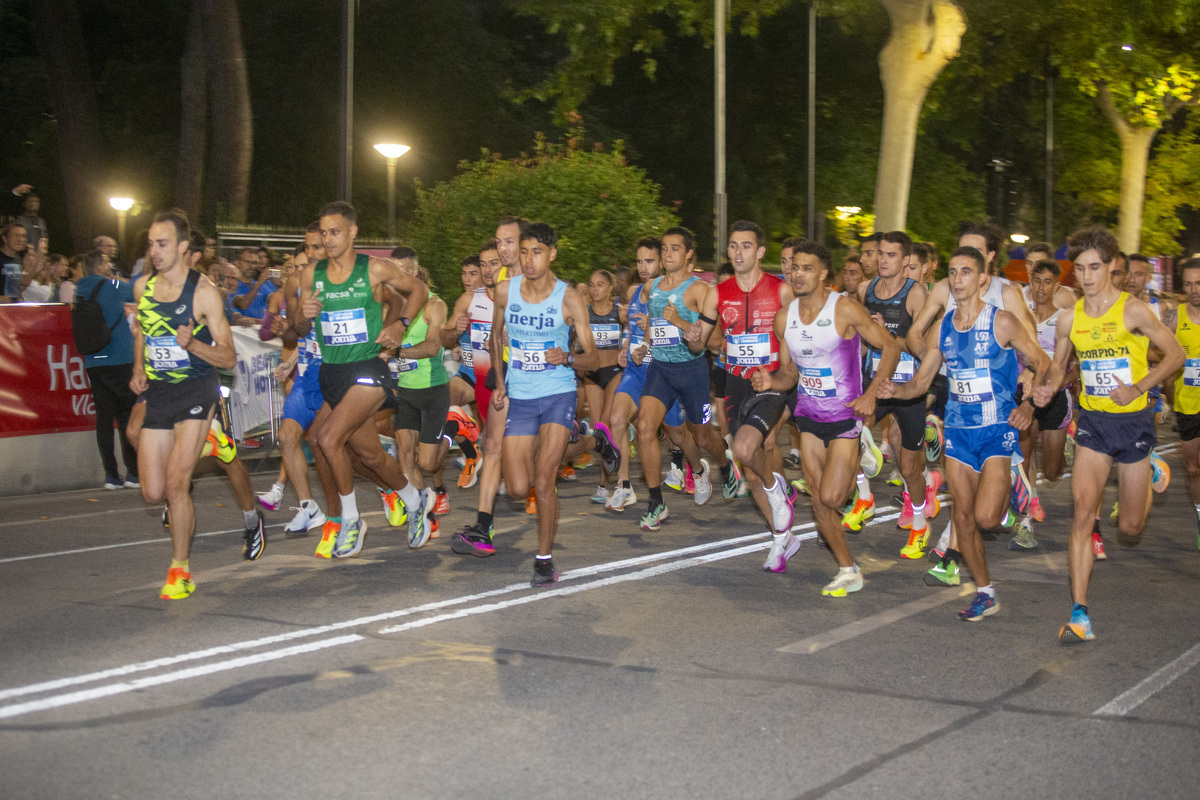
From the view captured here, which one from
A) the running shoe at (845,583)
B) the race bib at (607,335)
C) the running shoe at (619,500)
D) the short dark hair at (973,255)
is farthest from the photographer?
the race bib at (607,335)

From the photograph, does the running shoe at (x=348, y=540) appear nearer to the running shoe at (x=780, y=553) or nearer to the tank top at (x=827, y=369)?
the running shoe at (x=780, y=553)

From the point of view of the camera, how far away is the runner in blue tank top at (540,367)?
7.65 meters

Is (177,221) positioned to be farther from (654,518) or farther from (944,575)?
(944,575)

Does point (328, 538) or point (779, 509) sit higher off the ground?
point (779, 509)

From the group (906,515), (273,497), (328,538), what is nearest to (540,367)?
(328,538)

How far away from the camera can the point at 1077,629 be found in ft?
20.4

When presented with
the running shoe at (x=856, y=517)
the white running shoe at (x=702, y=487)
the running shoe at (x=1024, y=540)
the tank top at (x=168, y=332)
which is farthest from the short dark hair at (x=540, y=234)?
the running shoe at (x=1024, y=540)

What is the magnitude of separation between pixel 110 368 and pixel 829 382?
22.8ft

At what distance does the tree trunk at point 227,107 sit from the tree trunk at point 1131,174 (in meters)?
22.3

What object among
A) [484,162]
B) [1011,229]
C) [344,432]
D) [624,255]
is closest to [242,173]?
[484,162]

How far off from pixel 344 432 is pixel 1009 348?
12.9ft

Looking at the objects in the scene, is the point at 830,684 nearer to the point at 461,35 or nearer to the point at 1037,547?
the point at 1037,547

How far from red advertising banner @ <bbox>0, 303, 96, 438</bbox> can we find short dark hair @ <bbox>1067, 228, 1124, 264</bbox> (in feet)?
29.2

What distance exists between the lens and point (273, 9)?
3381 centimetres
